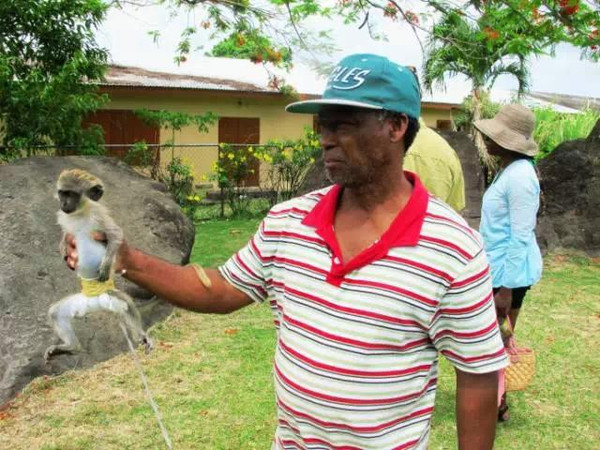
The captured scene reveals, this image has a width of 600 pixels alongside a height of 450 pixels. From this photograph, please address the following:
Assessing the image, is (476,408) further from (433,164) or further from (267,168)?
(267,168)

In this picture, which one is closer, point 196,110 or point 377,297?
point 377,297

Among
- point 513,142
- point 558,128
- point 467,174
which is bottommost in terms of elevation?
point 467,174

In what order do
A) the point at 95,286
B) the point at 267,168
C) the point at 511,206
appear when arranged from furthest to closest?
the point at 267,168 → the point at 511,206 → the point at 95,286

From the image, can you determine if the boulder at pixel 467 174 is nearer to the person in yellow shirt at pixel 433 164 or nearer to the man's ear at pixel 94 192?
the person in yellow shirt at pixel 433 164

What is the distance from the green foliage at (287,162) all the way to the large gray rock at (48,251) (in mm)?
7103

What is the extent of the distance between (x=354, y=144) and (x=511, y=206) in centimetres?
260

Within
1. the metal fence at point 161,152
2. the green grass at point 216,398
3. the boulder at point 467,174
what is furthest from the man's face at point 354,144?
the metal fence at point 161,152

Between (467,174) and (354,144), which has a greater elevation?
(354,144)

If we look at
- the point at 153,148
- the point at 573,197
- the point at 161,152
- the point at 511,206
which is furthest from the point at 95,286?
the point at 161,152

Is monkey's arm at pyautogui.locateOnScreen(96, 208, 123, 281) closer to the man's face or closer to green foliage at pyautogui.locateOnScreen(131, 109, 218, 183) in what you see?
the man's face

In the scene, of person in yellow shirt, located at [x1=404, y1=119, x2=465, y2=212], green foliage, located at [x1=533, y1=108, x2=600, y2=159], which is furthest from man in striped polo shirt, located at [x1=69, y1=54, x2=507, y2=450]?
green foliage, located at [x1=533, y1=108, x2=600, y2=159]

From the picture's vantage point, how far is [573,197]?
10.6 m

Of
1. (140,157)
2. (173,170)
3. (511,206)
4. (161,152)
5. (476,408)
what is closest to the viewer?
(476,408)

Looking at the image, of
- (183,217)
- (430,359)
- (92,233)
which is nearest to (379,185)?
(430,359)
